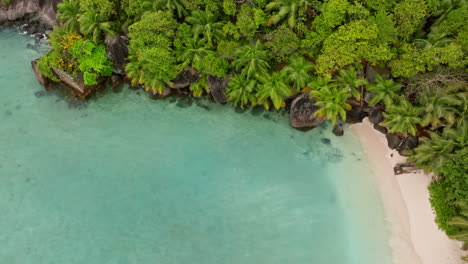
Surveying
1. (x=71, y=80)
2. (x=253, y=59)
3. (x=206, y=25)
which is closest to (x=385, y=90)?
(x=253, y=59)

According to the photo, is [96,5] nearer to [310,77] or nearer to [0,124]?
[0,124]

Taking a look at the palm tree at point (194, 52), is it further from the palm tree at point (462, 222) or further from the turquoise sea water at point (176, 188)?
the palm tree at point (462, 222)

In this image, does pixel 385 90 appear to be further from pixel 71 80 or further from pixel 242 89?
pixel 71 80

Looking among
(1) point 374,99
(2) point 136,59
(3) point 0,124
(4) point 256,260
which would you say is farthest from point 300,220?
(3) point 0,124

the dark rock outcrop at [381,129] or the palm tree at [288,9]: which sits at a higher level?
the palm tree at [288,9]

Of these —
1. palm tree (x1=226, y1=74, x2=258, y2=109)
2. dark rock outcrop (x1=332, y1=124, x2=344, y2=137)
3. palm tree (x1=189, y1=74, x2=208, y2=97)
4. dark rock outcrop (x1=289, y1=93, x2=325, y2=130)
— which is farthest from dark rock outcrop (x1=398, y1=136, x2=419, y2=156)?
palm tree (x1=189, y1=74, x2=208, y2=97)

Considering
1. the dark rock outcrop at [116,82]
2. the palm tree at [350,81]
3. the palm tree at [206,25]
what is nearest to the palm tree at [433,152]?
the palm tree at [350,81]
